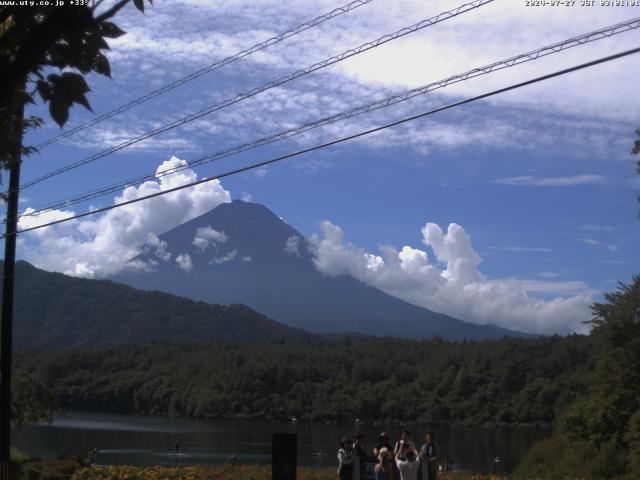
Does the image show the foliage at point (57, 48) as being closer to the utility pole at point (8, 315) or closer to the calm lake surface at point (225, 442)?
the utility pole at point (8, 315)

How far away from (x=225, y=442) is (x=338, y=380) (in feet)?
191

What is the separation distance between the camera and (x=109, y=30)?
12.2 feet

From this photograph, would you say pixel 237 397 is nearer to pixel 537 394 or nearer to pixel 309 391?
pixel 309 391

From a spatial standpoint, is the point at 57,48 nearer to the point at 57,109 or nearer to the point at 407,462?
the point at 57,109

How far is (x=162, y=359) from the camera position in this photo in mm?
157500

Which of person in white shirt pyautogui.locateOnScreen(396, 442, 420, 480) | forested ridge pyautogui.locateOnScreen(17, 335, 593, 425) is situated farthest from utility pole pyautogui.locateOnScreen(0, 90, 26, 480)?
forested ridge pyautogui.locateOnScreen(17, 335, 593, 425)

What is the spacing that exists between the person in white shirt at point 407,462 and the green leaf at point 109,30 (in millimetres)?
12031

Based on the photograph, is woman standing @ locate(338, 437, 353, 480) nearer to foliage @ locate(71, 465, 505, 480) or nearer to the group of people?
the group of people

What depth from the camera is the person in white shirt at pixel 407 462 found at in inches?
577

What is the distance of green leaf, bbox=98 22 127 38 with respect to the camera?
146 inches

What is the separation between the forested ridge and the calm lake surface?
5631 millimetres

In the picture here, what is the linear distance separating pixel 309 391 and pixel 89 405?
35254 mm

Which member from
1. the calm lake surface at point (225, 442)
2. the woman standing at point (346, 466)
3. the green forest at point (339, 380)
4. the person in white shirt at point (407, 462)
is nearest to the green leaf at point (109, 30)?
the person in white shirt at point (407, 462)

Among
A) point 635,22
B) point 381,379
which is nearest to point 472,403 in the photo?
point 381,379
